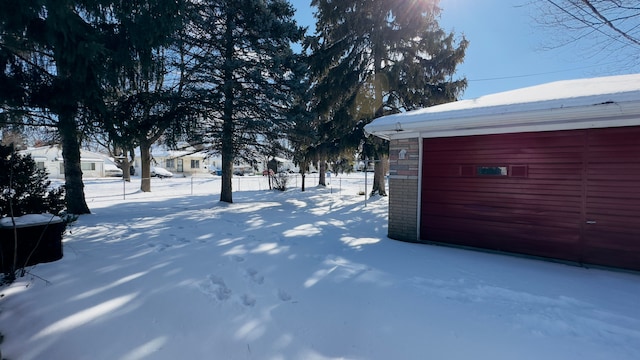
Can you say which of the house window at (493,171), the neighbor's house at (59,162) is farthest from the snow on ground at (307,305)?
the neighbor's house at (59,162)

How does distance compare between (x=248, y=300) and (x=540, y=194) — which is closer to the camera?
(x=248, y=300)

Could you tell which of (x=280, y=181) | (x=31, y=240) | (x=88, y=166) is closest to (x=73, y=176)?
(x=31, y=240)

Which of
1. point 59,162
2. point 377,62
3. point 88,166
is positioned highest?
point 377,62

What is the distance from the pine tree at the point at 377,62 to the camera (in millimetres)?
11672

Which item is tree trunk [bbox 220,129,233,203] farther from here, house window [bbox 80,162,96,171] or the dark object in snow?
house window [bbox 80,162,96,171]

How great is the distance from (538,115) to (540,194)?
4.36 ft

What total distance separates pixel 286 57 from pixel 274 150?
Answer: 328 centimetres

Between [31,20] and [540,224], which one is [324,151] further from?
[31,20]

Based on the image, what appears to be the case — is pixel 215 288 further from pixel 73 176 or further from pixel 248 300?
pixel 73 176

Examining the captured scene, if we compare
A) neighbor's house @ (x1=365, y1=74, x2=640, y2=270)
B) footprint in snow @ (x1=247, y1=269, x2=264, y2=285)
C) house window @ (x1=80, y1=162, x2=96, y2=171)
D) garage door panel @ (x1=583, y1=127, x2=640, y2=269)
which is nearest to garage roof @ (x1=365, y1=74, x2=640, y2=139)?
neighbor's house @ (x1=365, y1=74, x2=640, y2=270)

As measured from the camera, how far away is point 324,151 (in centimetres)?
1258

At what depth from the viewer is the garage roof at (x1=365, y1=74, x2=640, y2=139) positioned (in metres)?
3.81

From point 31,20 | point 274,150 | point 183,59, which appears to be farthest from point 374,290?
point 183,59

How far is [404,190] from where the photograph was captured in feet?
19.5
